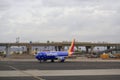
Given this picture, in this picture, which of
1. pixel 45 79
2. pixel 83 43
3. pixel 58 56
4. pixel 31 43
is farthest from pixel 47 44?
pixel 45 79

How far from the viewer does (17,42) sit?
183m

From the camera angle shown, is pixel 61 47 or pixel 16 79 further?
pixel 61 47

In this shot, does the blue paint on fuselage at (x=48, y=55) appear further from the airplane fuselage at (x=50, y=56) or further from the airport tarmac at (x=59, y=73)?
the airport tarmac at (x=59, y=73)

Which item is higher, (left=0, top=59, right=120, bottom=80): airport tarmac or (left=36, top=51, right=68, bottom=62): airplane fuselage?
(left=36, top=51, right=68, bottom=62): airplane fuselage

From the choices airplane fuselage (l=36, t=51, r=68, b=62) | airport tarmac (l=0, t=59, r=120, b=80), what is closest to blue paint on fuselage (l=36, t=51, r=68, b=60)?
airplane fuselage (l=36, t=51, r=68, b=62)

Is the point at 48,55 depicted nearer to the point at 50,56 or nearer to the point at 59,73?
the point at 50,56

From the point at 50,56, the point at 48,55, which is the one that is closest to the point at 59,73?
the point at 48,55

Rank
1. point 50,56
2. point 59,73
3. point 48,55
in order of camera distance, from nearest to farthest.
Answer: point 59,73 < point 48,55 < point 50,56

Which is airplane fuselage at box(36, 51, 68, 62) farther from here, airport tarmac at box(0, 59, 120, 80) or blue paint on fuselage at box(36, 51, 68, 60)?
airport tarmac at box(0, 59, 120, 80)

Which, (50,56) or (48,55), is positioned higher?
(48,55)

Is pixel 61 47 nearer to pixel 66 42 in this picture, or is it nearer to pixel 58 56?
pixel 66 42

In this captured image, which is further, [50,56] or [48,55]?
[50,56]

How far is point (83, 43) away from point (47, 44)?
2293 cm

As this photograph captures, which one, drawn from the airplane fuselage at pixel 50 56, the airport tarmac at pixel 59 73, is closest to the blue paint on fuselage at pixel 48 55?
the airplane fuselage at pixel 50 56
